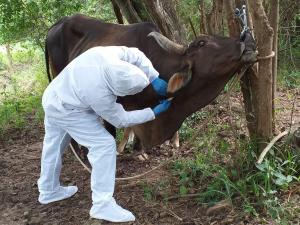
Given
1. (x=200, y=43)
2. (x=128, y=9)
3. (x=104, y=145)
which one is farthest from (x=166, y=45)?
(x=128, y=9)

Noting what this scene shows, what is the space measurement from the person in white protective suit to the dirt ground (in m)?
0.28

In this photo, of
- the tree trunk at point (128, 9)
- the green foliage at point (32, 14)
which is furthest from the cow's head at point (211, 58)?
the green foliage at point (32, 14)

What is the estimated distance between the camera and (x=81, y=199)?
14.7ft

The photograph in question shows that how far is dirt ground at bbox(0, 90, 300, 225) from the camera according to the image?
387 cm

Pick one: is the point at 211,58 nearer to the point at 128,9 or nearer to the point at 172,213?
the point at 172,213

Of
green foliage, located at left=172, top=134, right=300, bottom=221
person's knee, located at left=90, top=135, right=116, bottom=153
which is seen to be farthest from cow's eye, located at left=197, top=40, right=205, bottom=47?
person's knee, located at left=90, top=135, right=116, bottom=153

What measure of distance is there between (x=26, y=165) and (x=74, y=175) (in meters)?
0.74

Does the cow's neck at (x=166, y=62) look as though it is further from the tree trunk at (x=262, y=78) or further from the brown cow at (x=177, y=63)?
the tree trunk at (x=262, y=78)

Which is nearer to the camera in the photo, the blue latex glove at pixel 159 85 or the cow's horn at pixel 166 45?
the blue latex glove at pixel 159 85

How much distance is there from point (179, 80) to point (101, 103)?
2.38 ft

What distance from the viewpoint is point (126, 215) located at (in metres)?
3.92

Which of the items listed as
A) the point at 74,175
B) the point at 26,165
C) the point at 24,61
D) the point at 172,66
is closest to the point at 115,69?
the point at 172,66

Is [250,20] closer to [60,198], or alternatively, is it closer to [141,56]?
[141,56]

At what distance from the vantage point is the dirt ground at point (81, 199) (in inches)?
152
